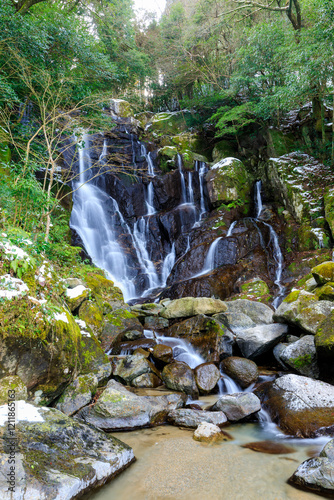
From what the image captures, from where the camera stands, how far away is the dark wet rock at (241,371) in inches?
215

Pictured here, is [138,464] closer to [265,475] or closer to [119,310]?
[265,475]

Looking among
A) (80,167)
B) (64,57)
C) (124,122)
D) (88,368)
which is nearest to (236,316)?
(88,368)

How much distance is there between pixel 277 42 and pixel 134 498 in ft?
54.5

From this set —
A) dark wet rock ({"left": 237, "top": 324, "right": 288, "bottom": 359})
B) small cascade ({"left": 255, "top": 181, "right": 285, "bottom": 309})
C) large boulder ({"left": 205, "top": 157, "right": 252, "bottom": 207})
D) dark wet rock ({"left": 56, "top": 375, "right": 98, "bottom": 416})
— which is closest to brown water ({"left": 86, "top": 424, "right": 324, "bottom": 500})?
dark wet rock ({"left": 56, "top": 375, "right": 98, "bottom": 416})

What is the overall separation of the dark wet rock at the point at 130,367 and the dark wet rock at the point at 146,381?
0.09 m

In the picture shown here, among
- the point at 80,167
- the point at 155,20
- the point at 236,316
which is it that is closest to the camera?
the point at 236,316

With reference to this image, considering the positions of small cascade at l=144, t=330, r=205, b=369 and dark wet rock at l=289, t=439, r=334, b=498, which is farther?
small cascade at l=144, t=330, r=205, b=369

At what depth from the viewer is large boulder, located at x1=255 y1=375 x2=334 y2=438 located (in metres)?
3.90

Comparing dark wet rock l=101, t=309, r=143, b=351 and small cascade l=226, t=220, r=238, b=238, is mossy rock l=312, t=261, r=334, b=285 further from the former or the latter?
small cascade l=226, t=220, r=238, b=238

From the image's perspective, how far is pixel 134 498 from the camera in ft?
8.89

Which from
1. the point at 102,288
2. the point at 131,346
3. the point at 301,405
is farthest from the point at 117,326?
the point at 301,405

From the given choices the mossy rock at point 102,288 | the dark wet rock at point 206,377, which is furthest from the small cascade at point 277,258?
the mossy rock at point 102,288

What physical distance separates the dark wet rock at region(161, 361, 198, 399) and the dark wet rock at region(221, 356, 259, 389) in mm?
747

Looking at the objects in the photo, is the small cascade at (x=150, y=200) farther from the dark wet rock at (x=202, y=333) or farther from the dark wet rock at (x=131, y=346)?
the dark wet rock at (x=131, y=346)
